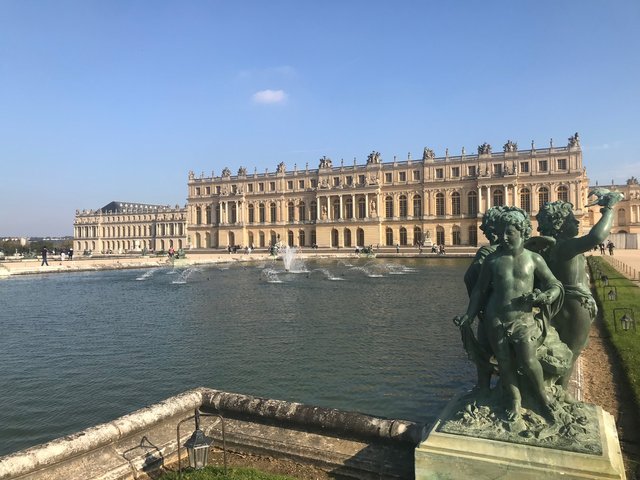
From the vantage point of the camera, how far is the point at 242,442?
5566 mm

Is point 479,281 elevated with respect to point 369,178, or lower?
lower

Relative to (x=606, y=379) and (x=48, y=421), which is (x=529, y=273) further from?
(x=48, y=421)

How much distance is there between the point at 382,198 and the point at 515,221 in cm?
7374

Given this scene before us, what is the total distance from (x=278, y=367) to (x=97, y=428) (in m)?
5.12

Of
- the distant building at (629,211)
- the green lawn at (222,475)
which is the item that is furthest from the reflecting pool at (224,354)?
the distant building at (629,211)

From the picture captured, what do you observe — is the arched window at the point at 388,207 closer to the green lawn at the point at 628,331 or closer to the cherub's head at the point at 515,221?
the green lawn at the point at 628,331

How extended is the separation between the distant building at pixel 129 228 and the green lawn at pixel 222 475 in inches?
4416

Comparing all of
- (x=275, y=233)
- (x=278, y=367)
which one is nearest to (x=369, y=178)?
(x=275, y=233)

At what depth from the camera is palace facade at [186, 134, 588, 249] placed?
66375 millimetres

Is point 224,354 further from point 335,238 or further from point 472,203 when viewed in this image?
point 335,238

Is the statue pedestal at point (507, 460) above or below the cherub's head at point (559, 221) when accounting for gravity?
below

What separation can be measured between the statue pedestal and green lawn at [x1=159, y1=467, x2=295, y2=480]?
1542 mm

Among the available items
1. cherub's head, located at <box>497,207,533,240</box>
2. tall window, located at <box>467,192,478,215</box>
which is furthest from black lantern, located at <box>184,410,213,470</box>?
tall window, located at <box>467,192,478,215</box>

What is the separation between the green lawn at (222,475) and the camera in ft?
15.5
